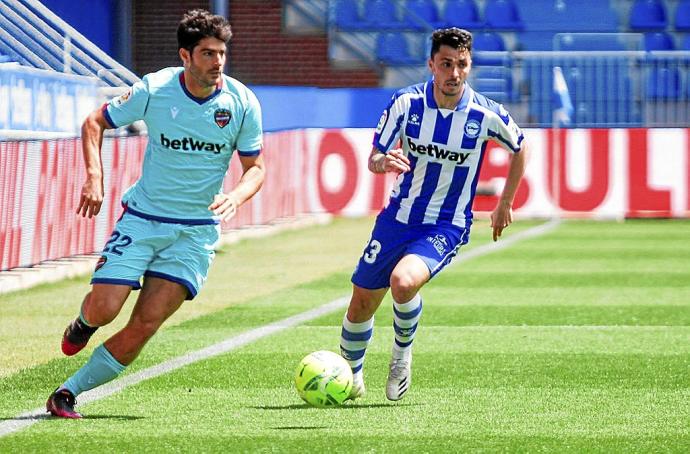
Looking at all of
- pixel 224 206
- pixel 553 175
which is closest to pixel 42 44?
pixel 553 175

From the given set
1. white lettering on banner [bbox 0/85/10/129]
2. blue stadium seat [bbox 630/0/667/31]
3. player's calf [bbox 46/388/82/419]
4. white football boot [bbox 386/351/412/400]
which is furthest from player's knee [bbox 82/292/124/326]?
blue stadium seat [bbox 630/0/667/31]

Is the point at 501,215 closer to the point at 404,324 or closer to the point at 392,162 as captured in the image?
the point at 404,324

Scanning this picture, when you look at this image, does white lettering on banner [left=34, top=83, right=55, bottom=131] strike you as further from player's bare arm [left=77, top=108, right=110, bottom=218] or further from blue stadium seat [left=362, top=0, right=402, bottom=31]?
blue stadium seat [left=362, top=0, right=402, bottom=31]

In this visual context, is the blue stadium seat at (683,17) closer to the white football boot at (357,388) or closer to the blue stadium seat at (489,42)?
the blue stadium seat at (489,42)

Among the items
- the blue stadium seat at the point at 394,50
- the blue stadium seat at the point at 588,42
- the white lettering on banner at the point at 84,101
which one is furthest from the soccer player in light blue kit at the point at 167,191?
the blue stadium seat at the point at 394,50

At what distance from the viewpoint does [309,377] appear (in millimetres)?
7527

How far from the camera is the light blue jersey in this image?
24.1 ft

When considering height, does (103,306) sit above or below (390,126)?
below

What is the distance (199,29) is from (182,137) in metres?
0.57

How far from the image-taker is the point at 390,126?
7.85 m

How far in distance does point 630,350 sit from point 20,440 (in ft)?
15.8

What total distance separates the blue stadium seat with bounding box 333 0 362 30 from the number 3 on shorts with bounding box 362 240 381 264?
2134 cm

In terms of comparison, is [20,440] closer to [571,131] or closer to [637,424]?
[637,424]

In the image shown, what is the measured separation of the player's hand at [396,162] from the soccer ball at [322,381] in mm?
1030
